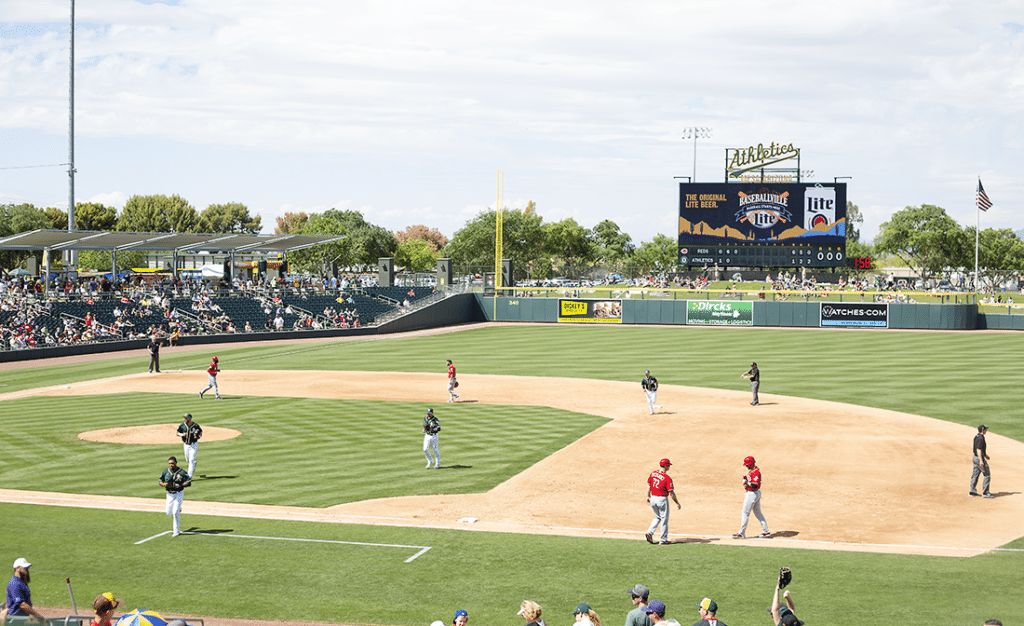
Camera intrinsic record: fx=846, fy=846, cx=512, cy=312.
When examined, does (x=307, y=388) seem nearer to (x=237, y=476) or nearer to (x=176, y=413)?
(x=176, y=413)

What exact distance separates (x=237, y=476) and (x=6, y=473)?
6073 mm

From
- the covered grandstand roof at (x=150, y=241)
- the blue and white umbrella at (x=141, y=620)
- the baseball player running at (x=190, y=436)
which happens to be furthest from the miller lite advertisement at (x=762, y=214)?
the blue and white umbrella at (x=141, y=620)

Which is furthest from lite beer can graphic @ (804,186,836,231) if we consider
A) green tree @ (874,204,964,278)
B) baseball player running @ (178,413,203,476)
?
baseball player running @ (178,413,203,476)

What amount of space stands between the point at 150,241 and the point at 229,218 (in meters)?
110

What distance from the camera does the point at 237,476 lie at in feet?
72.1

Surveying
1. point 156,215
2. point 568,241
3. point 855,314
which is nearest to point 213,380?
point 855,314

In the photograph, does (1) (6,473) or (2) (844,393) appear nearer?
(1) (6,473)

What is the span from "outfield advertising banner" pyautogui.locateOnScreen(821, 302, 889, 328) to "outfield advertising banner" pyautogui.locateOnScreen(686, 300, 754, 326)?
587cm

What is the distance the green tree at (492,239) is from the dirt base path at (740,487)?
8542cm

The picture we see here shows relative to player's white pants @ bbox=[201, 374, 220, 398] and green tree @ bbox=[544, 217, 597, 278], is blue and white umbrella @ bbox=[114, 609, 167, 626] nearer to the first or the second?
player's white pants @ bbox=[201, 374, 220, 398]

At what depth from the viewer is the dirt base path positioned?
57.9ft

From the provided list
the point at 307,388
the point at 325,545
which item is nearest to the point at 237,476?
the point at 325,545

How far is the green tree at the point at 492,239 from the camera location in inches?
4673

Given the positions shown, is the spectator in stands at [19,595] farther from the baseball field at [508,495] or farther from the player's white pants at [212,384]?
the player's white pants at [212,384]
